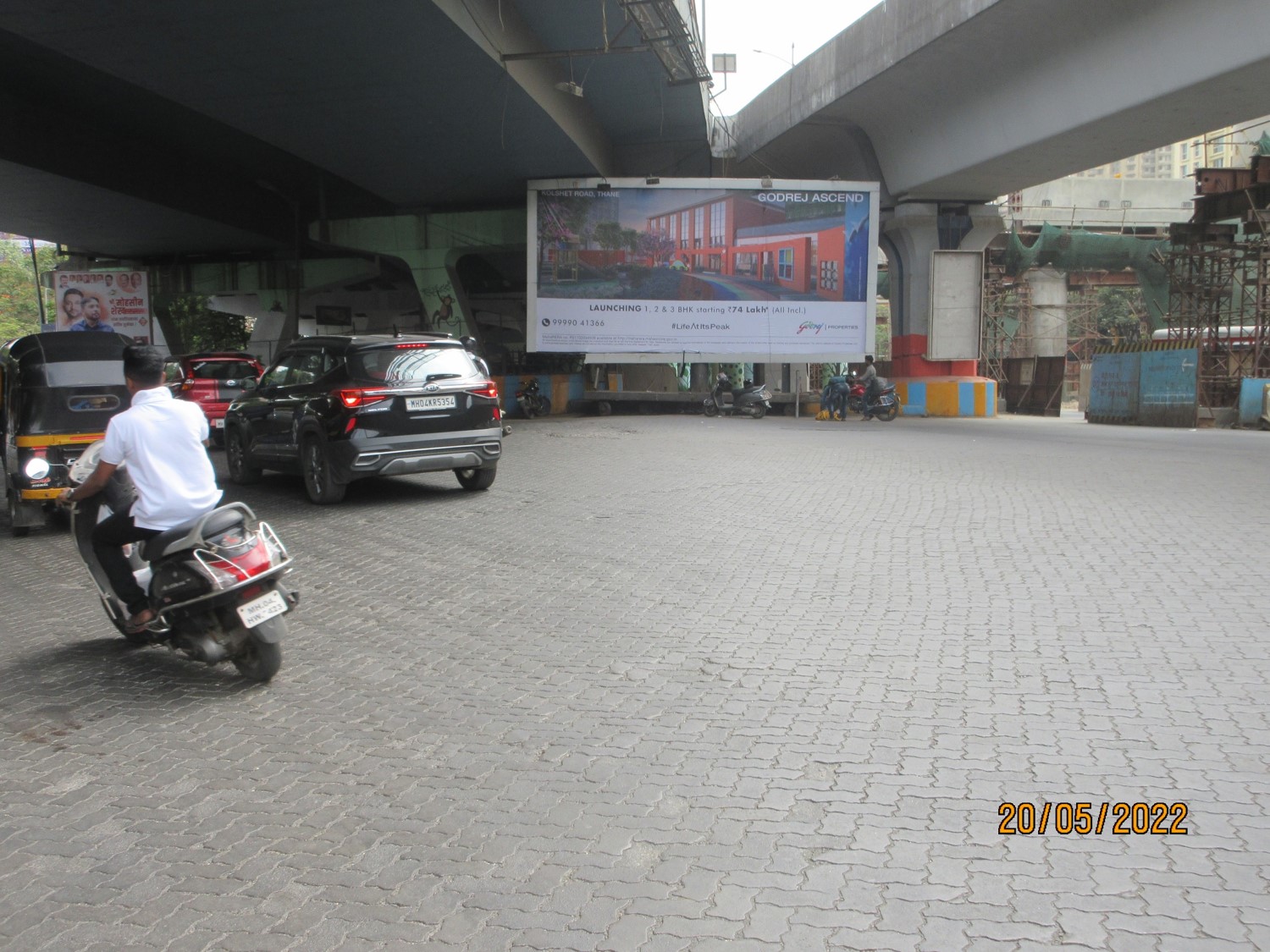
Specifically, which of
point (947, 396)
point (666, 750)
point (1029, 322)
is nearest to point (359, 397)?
point (666, 750)

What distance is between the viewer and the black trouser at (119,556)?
535 cm

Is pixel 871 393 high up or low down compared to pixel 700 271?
down

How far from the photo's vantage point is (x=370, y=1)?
44.6ft

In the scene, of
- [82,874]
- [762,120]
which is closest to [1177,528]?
[82,874]

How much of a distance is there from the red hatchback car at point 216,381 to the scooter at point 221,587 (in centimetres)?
1520

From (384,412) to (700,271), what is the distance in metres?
17.5

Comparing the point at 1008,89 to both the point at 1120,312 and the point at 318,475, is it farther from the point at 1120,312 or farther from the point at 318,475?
the point at 1120,312

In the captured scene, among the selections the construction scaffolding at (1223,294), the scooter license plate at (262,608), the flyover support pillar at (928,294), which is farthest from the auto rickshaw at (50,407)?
the construction scaffolding at (1223,294)

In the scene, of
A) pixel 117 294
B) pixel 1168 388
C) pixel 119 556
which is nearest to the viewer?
pixel 119 556

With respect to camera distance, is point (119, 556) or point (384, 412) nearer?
point (119, 556)

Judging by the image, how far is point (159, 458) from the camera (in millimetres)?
5246

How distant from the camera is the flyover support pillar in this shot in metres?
27.9

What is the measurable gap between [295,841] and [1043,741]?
2888mm

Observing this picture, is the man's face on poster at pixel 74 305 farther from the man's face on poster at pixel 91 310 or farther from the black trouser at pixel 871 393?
the black trouser at pixel 871 393
